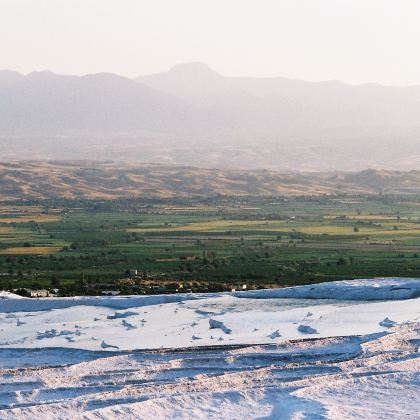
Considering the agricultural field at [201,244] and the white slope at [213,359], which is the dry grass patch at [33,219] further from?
the white slope at [213,359]

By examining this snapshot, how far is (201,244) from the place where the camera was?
56.0 m

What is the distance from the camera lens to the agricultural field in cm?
4034

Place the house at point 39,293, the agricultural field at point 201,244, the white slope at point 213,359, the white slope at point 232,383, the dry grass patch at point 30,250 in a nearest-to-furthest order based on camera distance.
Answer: the white slope at point 232,383, the white slope at point 213,359, the house at point 39,293, the agricultural field at point 201,244, the dry grass patch at point 30,250

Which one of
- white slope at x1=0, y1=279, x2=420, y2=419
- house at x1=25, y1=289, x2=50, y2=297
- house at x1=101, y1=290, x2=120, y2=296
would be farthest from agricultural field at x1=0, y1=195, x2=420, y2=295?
white slope at x1=0, y1=279, x2=420, y2=419

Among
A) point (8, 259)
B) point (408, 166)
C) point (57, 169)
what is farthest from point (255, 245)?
point (408, 166)

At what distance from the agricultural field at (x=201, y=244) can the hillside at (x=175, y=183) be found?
47.3 ft

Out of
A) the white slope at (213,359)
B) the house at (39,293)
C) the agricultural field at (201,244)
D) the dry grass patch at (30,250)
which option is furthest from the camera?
the dry grass patch at (30,250)

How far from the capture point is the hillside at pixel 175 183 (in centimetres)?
10825

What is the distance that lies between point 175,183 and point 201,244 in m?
59.7

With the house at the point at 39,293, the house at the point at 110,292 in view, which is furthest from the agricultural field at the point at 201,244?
the house at the point at 39,293

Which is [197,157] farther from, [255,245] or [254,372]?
[254,372]

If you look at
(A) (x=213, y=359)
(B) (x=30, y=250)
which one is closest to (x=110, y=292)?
(A) (x=213, y=359)

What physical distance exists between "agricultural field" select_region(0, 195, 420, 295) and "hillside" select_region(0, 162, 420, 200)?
14.4 m

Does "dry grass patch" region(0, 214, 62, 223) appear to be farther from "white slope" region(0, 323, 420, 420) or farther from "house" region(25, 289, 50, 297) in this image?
"white slope" region(0, 323, 420, 420)
